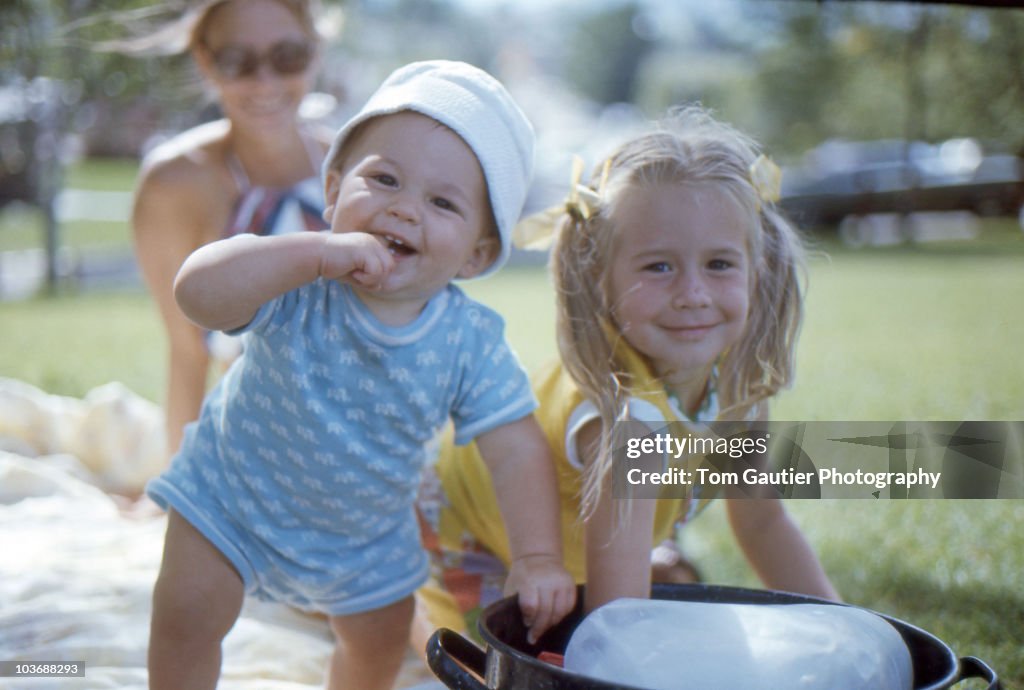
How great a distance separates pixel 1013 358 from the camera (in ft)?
13.9

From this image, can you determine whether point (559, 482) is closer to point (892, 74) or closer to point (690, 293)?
point (690, 293)

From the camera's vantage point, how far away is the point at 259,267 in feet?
3.92

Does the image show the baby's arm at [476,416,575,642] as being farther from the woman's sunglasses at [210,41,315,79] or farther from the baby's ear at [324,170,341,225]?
the woman's sunglasses at [210,41,315,79]

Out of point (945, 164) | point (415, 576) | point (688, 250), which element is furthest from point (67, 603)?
point (945, 164)

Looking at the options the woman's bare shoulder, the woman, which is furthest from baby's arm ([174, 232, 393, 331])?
the woman's bare shoulder

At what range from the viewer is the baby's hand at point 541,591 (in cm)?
130

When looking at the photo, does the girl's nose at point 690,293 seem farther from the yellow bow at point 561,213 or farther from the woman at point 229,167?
the woman at point 229,167

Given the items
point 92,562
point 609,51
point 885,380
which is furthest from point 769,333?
point 609,51

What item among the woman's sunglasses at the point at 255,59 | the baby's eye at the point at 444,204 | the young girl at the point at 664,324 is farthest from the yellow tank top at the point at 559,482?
the woman's sunglasses at the point at 255,59

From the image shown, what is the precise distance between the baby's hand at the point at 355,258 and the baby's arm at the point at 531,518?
30 cm

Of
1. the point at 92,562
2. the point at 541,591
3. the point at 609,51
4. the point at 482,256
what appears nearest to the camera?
the point at 541,591

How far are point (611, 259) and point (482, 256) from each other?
0.21 m

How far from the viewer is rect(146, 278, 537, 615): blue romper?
1.33 metres

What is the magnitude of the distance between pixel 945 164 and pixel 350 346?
780 cm
